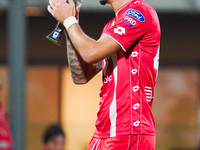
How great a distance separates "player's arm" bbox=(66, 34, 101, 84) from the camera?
259 centimetres

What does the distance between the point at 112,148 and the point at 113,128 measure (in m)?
0.12

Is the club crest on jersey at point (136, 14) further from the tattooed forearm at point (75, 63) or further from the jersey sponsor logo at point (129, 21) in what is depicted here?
the tattooed forearm at point (75, 63)

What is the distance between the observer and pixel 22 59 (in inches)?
234

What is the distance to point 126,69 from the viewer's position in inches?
85.8

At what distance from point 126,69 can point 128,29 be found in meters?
0.23

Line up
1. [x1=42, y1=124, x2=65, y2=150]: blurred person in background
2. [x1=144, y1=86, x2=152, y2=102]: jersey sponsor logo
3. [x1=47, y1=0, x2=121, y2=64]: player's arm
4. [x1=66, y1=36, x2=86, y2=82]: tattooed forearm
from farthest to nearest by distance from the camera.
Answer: [x1=42, y1=124, x2=65, y2=150]: blurred person in background < [x1=66, y1=36, x2=86, y2=82]: tattooed forearm < [x1=144, y1=86, x2=152, y2=102]: jersey sponsor logo < [x1=47, y1=0, x2=121, y2=64]: player's arm

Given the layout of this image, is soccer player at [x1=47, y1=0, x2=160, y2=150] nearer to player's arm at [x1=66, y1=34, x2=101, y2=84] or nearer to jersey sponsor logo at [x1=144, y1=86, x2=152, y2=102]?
jersey sponsor logo at [x1=144, y1=86, x2=152, y2=102]

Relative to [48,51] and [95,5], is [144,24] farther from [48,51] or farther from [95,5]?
[48,51]

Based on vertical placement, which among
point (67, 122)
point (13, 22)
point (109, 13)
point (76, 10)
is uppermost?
point (109, 13)

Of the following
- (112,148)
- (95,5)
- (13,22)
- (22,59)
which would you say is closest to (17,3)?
(13,22)

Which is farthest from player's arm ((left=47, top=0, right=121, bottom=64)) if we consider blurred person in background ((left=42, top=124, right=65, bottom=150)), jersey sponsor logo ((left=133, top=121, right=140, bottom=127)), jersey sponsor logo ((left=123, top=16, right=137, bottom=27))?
blurred person in background ((left=42, top=124, right=65, bottom=150))

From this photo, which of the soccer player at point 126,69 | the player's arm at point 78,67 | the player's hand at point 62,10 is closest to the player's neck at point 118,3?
the soccer player at point 126,69

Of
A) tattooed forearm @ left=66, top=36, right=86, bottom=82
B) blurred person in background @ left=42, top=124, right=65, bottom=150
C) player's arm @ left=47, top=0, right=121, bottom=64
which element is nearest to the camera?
player's arm @ left=47, top=0, right=121, bottom=64

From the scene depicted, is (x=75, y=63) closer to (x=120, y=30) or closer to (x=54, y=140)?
(x=120, y=30)
